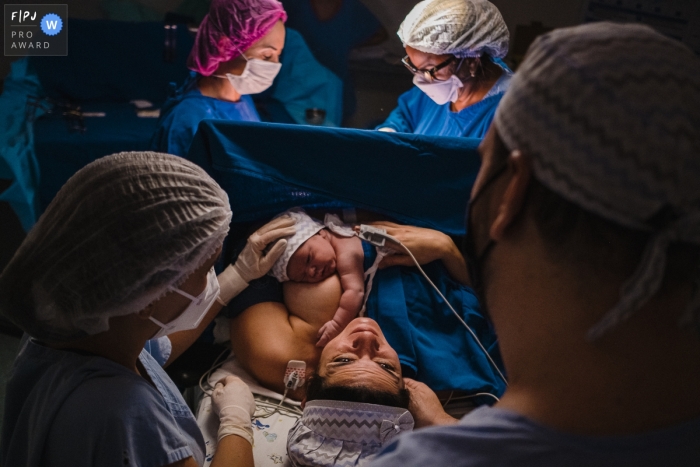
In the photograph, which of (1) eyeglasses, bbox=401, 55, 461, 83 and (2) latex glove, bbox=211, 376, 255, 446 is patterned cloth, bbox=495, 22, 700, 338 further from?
(1) eyeglasses, bbox=401, 55, 461, 83

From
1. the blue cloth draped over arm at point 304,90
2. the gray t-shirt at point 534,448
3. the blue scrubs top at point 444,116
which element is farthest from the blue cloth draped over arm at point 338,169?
the blue cloth draped over arm at point 304,90

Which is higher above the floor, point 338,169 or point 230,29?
point 230,29

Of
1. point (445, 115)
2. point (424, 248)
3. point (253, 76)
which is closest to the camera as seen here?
point (424, 248)

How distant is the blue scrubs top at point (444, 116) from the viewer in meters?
2.78

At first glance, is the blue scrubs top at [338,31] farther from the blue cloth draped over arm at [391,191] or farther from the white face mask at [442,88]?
the blue cloth draped over arm at [391,191]

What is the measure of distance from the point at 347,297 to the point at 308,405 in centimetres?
43

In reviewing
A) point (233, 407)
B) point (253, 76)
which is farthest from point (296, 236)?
point (253, 76)

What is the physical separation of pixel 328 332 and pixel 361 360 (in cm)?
20

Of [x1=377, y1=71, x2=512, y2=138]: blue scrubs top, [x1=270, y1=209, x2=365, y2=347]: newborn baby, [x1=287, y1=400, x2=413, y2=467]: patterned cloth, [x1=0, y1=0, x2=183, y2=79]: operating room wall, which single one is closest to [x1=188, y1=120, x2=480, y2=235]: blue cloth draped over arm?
[x1=270, y1=209, x2=365, y2=347]: newborn baby

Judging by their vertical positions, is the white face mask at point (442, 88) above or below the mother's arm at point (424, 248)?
above

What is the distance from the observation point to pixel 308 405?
68.9 inches

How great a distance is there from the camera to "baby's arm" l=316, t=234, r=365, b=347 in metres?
2.01

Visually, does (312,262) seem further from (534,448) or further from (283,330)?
(534,448)

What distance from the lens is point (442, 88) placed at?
291 centimetres
